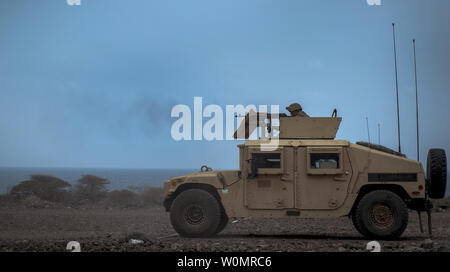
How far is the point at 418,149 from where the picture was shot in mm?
11555

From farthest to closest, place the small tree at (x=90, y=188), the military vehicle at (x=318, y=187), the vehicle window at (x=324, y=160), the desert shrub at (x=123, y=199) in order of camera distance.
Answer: the small tree at (x=90, y=188)
the desert shrub at (x=123, y=199)
the vehicle window at (x=324, y=160)
the military vehicle at (x=318, y=187)

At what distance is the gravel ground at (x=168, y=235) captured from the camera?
9.66 meters

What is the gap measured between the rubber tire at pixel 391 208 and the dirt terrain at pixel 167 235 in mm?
247

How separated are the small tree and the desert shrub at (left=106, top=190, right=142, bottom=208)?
66cm

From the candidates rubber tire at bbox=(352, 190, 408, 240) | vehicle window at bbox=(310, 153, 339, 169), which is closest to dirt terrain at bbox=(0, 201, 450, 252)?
rubber tire at bbox=(352, 190, 408, 240)

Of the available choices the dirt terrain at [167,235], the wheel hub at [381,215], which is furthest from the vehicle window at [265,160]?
the wheel hub at [381,215]

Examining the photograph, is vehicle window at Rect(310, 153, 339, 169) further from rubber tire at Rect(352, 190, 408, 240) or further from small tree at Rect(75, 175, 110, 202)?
small tree at Rect(75, 175, 110, 202)

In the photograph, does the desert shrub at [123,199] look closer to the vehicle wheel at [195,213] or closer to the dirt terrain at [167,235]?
the dirt terrain at [167,235]

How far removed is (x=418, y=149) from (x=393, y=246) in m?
2.62

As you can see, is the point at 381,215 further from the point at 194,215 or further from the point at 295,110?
the point at 194,215
